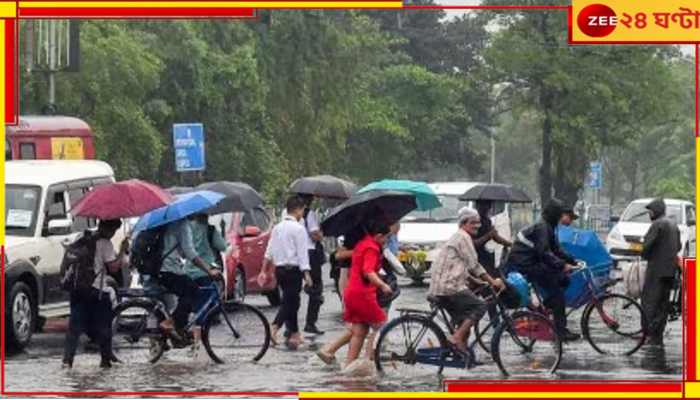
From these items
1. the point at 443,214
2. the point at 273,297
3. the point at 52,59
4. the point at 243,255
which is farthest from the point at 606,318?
the point at 52,59

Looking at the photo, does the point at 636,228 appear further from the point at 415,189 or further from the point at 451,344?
the point at 451,344

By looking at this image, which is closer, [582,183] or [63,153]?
[63,153]

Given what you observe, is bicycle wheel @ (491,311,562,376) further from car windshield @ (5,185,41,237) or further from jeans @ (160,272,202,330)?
car windshield @ (5,185,41,237)

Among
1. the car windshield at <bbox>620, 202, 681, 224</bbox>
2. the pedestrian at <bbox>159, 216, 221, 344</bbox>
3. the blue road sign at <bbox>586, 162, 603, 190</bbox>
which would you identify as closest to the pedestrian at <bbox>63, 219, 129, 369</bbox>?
the pedestrian at <bbox>159, 216, 221, 344</bbox>

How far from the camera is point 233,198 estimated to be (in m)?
24.7

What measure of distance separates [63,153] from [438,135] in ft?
162

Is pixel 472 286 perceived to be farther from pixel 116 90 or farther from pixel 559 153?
pixel 559 153

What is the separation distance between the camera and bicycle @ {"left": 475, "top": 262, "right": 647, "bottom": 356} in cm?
2106

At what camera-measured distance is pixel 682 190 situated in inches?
4505

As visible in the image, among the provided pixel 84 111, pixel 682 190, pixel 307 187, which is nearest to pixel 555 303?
pixel 307 187

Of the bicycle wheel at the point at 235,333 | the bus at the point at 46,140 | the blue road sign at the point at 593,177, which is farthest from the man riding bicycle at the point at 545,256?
the blue road sign at the point at 593,177

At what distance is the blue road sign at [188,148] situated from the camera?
47625 millimetres

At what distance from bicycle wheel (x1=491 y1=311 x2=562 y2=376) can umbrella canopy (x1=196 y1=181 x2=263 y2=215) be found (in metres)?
6.25

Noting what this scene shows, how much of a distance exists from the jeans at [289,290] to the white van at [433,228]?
13191mm
